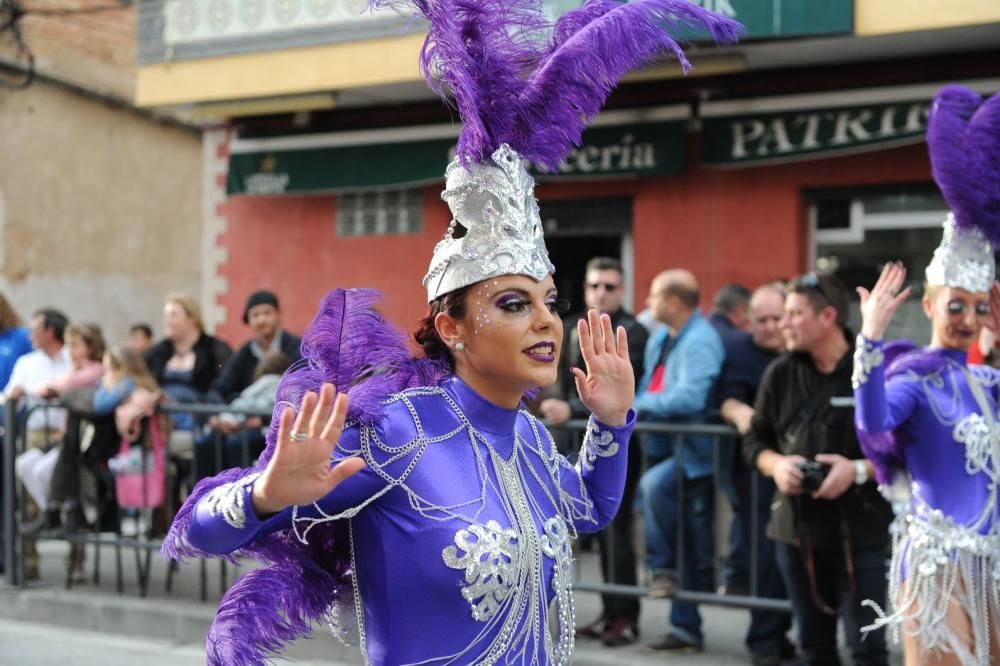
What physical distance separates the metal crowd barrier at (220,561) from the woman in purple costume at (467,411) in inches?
141

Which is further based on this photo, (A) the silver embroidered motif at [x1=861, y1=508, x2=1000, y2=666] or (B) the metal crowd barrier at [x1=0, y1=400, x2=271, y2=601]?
(B) the metal crowd barrier at [x1=0, y1=400, x2=271, y2=601]

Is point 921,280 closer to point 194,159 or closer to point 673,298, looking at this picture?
point 673,298

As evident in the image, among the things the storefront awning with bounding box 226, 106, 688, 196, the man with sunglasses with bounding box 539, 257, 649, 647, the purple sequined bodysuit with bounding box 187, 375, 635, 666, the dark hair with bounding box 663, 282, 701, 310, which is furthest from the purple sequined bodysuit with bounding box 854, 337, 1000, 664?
the storefront awning with bounding box 226, 106, 688, 196

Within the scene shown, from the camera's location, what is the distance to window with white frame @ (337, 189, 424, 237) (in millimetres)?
12492

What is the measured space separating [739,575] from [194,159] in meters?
12.7

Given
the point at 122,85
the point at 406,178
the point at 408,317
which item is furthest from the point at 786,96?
the point at 122,85

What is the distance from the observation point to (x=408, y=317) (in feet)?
11.3

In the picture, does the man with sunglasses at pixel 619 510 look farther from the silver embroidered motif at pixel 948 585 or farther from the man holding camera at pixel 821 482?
the silver embroidered motif at pixel 948 585

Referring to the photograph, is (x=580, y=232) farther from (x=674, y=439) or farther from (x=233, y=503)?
(x=233, y=503)

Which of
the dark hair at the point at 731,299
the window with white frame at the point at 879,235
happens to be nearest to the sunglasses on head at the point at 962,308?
the dark hair at the point at 731,299

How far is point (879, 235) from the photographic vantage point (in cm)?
1038

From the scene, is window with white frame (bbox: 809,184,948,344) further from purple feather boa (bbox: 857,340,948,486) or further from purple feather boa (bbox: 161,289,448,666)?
purple feather boa (bbox: 161,289,448,666)

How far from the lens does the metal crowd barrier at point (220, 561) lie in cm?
682

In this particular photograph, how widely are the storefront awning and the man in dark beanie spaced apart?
3.11 m
